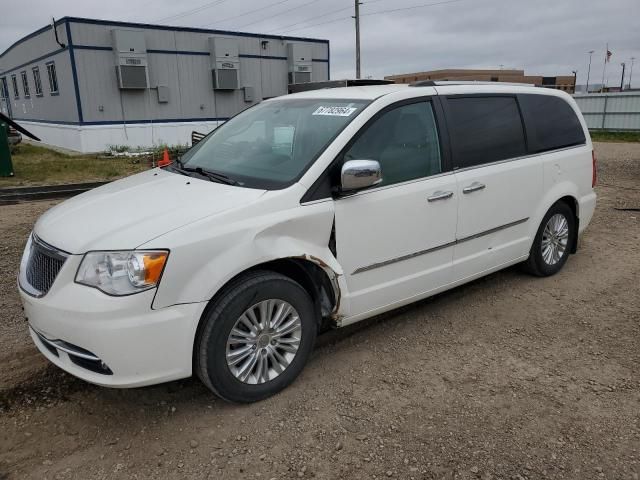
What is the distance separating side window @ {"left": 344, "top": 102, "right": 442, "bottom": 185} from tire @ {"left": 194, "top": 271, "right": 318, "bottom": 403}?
99cm

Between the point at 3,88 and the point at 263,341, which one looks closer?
the point at 263,341

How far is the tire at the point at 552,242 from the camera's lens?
4859 millimetres

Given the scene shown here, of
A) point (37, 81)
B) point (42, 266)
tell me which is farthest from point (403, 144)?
point (37, 81)

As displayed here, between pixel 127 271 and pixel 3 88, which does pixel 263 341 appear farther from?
pixel 3 88

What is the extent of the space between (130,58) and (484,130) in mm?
16789

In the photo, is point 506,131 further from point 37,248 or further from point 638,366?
point 37,248

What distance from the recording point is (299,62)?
74.3 feet

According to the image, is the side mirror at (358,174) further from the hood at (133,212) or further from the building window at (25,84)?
the building window at (25,84)

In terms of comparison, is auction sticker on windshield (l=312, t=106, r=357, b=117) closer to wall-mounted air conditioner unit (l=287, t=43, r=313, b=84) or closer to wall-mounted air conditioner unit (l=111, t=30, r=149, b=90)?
wall-mounted air conditioner unit (l=111, t=30, r=149, b=90)

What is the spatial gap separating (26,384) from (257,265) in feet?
5.63

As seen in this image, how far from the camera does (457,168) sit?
389cm

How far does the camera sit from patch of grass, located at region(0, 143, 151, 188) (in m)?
11.8

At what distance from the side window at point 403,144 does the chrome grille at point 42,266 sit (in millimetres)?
1771

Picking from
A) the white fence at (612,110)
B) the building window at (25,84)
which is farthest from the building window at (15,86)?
the white fence at (612,110)
